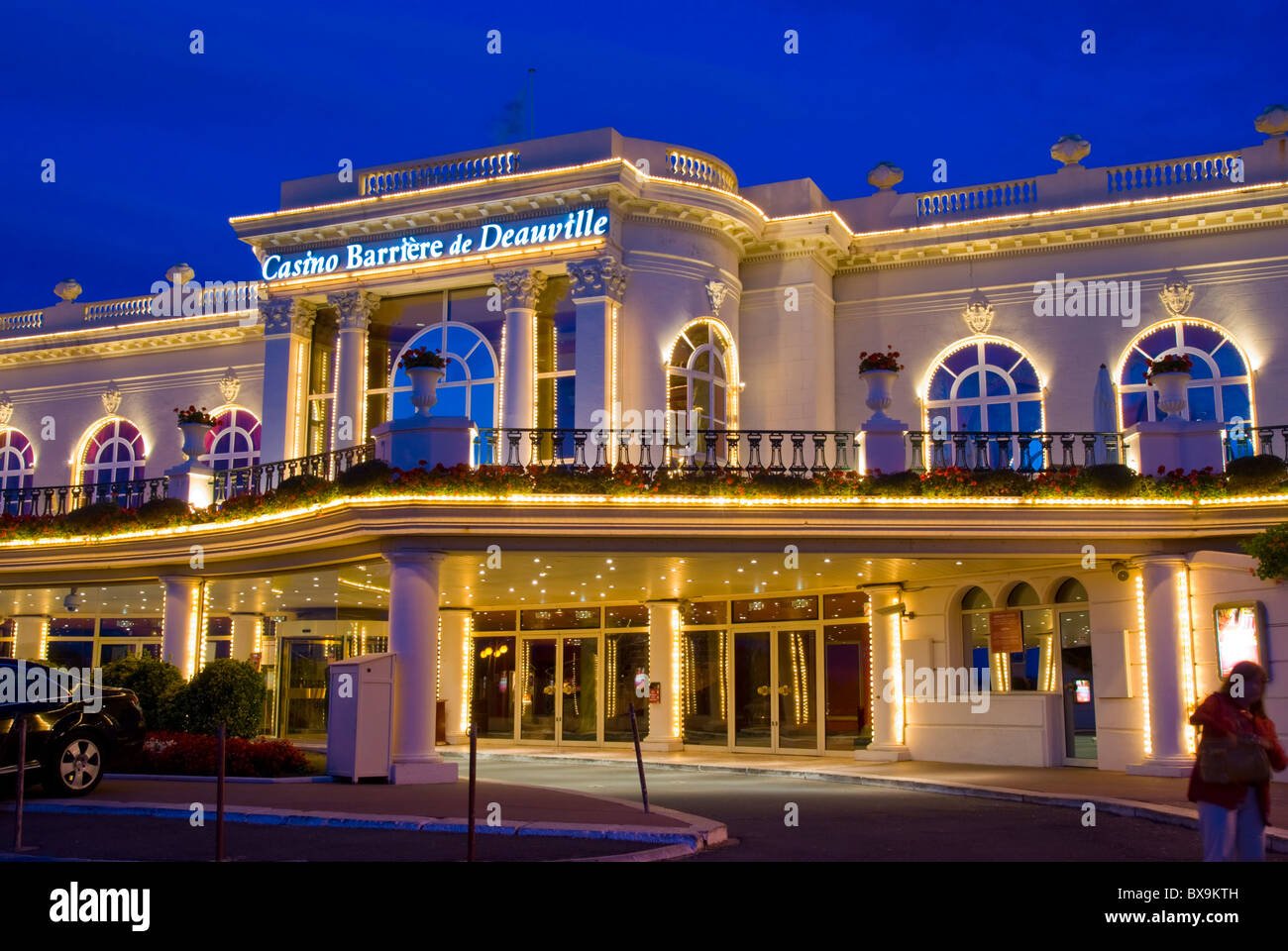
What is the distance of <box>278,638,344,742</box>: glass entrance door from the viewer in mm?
28312

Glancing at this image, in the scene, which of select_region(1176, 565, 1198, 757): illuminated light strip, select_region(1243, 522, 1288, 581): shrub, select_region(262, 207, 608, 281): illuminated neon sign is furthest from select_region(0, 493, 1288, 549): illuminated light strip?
select_region(262, 207, 608, 281): illuminated neon sign

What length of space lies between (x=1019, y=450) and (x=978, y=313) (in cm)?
323

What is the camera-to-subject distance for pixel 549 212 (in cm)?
2419

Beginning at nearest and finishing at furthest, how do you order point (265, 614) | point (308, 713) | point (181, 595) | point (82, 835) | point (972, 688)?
point (82, 835) < point (972, 688) < point (181, 595) < point (308, 713) < point (265, 614)

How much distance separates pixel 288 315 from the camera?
2614 centimetres

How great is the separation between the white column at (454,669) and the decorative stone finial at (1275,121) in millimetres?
19539

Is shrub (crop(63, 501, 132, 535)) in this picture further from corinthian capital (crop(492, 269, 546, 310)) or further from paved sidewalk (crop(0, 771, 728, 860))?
corinthian capital (crop(492, 269, 546, 310))

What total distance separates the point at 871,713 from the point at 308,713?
1314 centimetres

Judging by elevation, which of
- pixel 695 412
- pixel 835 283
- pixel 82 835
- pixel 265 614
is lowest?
pixel 82 835

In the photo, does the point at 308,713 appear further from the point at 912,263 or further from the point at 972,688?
the point at 912,263

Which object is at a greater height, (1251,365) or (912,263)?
(912,263)

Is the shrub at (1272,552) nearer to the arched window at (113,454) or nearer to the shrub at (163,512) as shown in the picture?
the shrub at (163,512)

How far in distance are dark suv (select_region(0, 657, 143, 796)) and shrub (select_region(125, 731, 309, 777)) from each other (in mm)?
2380
